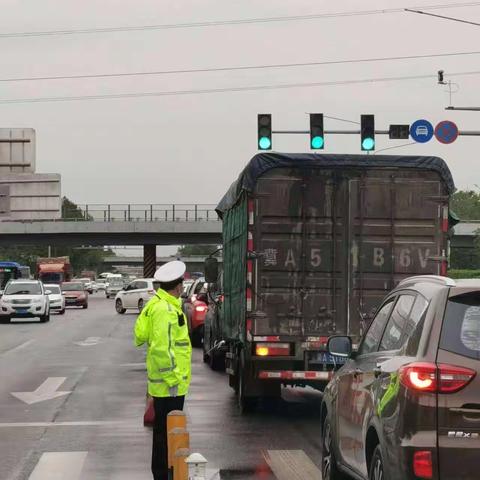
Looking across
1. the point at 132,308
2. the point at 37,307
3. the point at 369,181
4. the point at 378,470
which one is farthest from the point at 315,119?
the point at 132,308

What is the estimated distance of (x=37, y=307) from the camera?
43656 mm

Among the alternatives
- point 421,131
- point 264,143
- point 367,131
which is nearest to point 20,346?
point 264,143

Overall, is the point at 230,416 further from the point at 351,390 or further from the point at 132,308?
the point at 132,308

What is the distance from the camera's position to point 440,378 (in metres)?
5.57

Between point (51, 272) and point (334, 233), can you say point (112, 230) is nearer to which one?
point (51, 272)

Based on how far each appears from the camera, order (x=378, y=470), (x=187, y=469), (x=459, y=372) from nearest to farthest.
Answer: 1. (x=459, y=372)
2. (x=378, y=470)
3. (x=187, y=469)

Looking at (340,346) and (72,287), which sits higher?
(340,346)

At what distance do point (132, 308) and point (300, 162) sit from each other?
4186 cm

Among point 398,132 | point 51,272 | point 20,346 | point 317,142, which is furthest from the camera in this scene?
point 51,272

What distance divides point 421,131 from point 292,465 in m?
20.8

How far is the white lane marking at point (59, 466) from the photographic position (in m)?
9.73

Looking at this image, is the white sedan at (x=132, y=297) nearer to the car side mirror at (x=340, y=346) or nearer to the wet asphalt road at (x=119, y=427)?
the wet asphalt road at (x=119, y=427)

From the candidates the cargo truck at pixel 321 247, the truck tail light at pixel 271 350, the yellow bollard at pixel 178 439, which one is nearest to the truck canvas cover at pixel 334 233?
the cargo truck at pixel 321 247

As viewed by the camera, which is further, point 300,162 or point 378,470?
point 300,162
